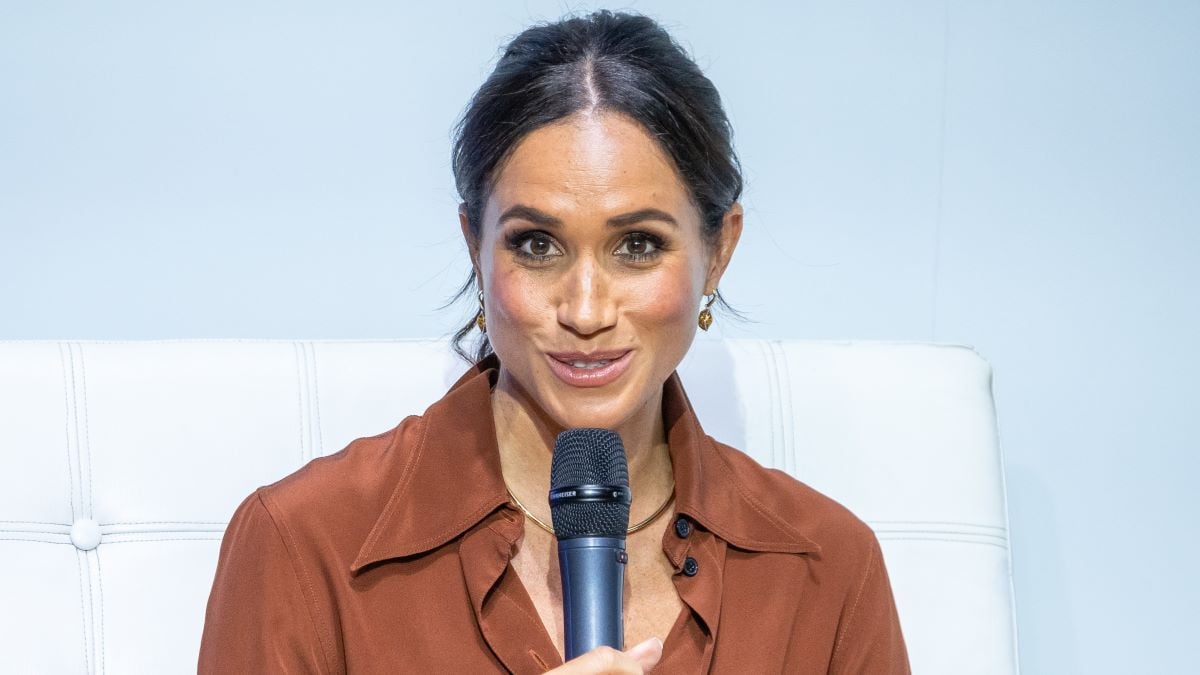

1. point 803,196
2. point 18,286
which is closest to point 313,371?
point 18,286

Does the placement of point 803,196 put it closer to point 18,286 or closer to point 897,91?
point 897,91

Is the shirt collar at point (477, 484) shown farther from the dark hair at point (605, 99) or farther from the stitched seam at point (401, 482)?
the dark hair at point (605, 99)

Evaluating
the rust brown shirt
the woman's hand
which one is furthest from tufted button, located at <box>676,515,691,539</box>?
the woman's hand

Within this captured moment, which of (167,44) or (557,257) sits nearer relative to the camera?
(557,257)

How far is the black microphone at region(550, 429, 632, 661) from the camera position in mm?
1130

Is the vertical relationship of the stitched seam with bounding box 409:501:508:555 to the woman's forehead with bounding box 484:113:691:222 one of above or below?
below

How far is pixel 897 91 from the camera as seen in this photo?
2154 mm

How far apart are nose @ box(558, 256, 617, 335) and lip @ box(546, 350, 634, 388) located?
0.09 ft

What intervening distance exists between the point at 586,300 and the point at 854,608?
0.51 metres

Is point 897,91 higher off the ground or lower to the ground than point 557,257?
higher

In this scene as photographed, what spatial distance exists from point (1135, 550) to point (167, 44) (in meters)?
1.53

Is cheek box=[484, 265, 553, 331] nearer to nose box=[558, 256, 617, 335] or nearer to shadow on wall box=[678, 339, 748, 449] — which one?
nose box=[558, 256, 617, 335]

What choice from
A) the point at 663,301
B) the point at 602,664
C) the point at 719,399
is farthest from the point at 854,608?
the point at 602,664

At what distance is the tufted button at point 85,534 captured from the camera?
1.65 meters
